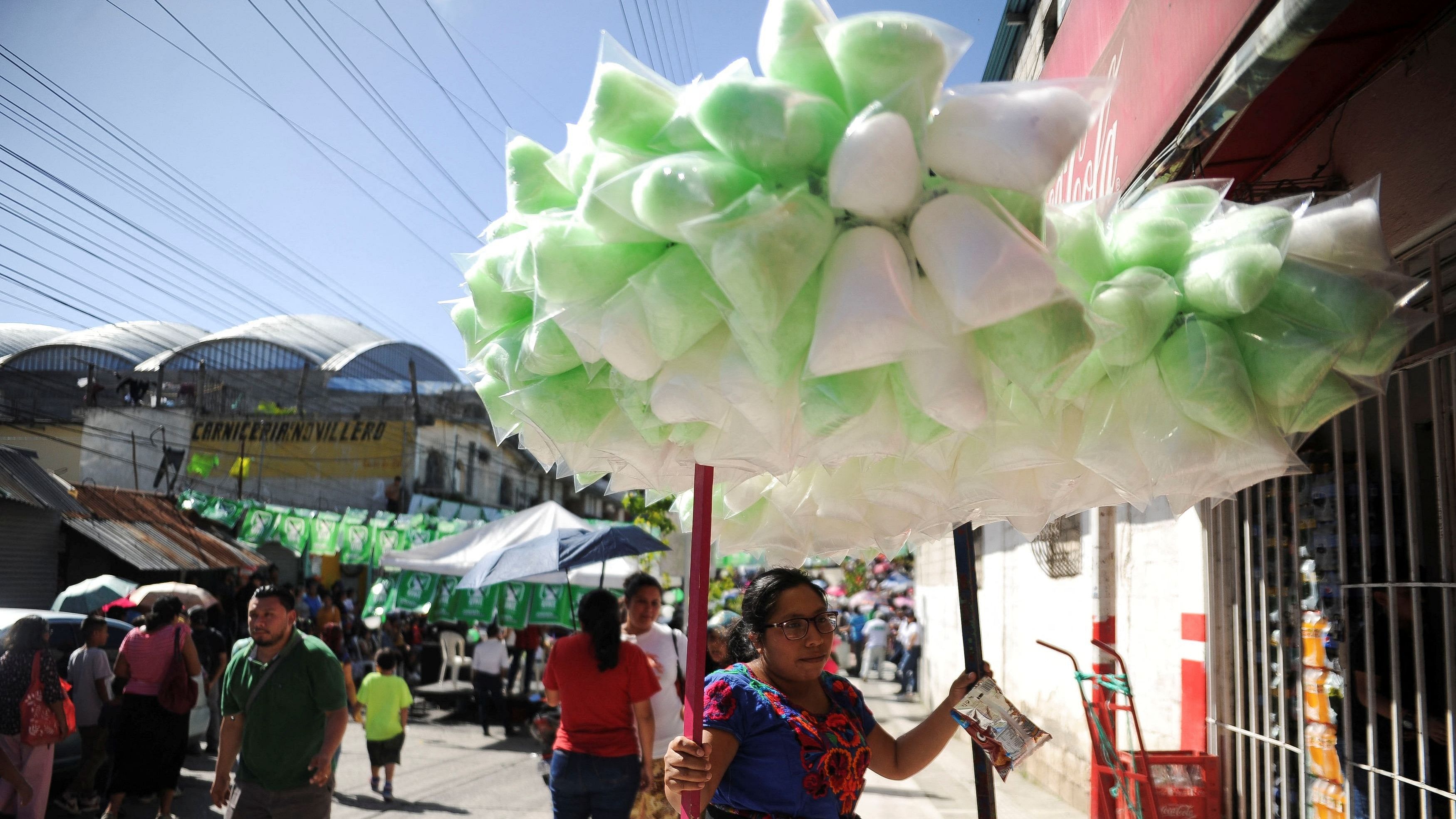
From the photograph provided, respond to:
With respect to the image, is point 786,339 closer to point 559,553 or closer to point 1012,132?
point 1012,132

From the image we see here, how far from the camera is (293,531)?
19984 mm

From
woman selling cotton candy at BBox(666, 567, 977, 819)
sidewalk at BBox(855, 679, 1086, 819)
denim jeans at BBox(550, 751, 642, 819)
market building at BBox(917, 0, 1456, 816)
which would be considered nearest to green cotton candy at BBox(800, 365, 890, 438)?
woman selling cotton candy at BBox(666, 567, 977, 819)

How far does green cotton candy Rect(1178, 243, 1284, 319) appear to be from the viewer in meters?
1.75

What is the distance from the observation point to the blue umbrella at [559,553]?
9.39 m

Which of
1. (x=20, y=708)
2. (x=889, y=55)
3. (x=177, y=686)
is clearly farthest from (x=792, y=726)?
(x=177, y=686)

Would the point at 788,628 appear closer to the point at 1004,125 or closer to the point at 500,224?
the point at 500,224

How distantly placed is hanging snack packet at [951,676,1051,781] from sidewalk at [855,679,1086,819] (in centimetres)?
478

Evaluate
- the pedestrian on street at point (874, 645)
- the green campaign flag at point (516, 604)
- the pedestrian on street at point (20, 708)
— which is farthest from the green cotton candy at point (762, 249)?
the pedestrian on street at point (874, 645)

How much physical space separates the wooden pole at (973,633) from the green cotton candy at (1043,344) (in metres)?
1.20

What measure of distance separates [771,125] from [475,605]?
13.5 m

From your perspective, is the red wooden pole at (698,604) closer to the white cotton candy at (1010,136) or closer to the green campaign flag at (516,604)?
the white cotton candy at (1010,136)

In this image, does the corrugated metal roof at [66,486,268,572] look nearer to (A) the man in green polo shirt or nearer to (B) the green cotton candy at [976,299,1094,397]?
(A) the man in green polo shirt

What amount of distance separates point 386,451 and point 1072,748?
26.8m

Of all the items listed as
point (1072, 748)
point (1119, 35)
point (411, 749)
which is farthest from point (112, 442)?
point (1119, 35)
